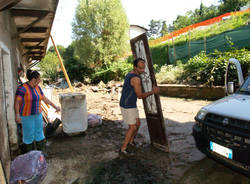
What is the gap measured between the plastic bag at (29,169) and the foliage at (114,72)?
1474 centimetres

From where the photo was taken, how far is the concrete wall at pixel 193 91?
28.4 ft

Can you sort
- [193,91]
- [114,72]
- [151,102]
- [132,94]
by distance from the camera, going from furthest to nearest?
[114,72] < [193,91] < [151,102] < [132,94]

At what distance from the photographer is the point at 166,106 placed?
8.27 m

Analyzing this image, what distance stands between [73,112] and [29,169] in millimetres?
2083

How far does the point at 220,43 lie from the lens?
451 inches

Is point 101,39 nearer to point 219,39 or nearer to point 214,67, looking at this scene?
point 219,39

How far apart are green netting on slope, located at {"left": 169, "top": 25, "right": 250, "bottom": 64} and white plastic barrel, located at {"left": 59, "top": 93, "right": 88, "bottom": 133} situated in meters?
8.36

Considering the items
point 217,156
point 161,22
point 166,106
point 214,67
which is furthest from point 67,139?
point 161,22

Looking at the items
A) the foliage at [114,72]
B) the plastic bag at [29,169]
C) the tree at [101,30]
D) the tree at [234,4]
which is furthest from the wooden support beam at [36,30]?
the tree at [234,4]

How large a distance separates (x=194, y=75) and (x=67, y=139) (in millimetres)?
7594

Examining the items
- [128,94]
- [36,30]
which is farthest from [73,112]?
[36,30]

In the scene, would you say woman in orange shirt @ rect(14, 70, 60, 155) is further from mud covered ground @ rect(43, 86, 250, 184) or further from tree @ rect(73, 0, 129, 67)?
tree @ rect(73, 0, 129, 67)

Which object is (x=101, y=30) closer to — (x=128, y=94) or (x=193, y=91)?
(x=193, y=91)

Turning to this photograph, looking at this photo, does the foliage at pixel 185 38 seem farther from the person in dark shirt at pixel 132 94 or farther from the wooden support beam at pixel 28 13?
the person in dark shirt at pixel 132 94
